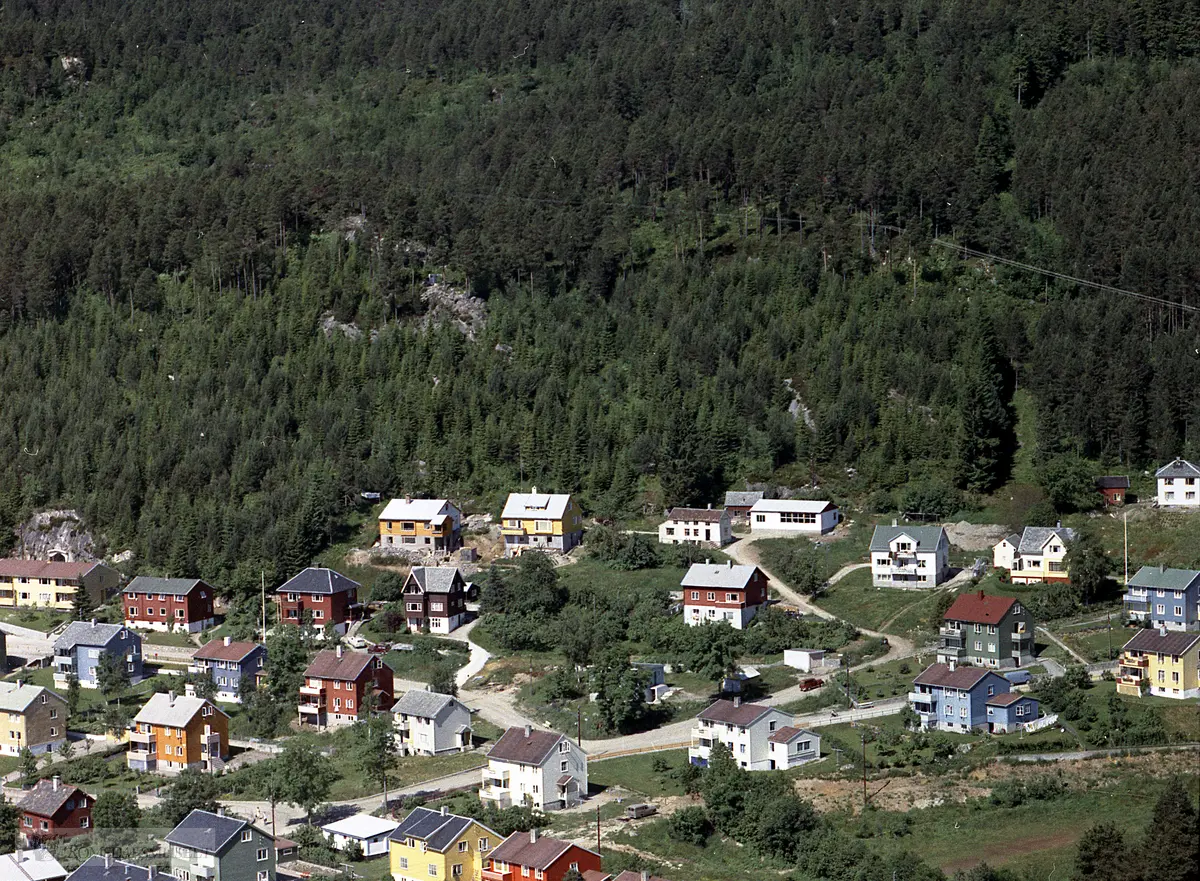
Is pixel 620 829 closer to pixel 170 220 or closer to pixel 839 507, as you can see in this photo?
pixel 839 507

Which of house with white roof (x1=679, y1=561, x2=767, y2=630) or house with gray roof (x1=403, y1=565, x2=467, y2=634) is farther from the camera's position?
house with gray roof (x1=403, y1=565, x2=467, y2=634)

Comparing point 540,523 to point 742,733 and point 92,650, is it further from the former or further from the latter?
point 742,733

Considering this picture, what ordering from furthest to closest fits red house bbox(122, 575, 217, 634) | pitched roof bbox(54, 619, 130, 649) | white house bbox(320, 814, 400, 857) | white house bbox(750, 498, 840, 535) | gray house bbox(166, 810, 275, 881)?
1. white house bbox(750, 498, 840, 535)
2. red house bbox(122, 575, 217, 634)
3. pitched roof bbox(54, 619, 130, 649)
4. white house bbox(320, 814, 400, 857)
5. gray house bbox(166, 810, 275, 881)

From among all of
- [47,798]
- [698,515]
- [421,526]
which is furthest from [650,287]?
[47,798]

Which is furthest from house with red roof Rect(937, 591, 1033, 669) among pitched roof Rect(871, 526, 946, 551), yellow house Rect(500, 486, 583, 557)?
yellow house Rect(500, 486, 583, 557)

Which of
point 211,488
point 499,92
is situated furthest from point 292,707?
point 499,92

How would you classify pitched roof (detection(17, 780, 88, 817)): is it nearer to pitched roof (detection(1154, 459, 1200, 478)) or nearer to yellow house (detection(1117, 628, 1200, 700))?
yellow house (detection(1117, 628, 1200, 700))

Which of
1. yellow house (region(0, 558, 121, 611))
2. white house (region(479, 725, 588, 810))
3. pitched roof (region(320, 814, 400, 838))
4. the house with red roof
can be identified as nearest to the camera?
pitched roof (region(320, 814, 400, 838))

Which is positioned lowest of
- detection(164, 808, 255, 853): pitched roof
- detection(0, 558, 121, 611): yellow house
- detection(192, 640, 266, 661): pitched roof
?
detection(0, 558, 121, 611): yellow house
